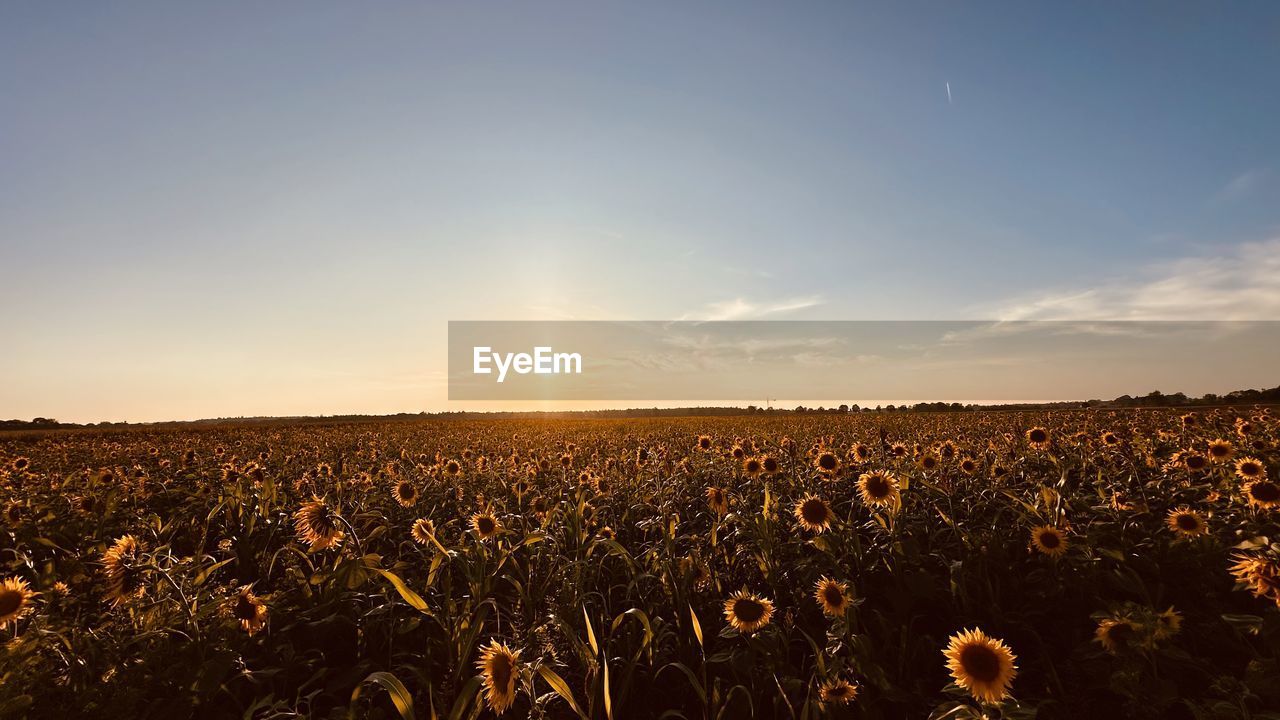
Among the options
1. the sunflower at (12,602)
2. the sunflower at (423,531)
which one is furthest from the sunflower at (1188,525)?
the sunflower at (12,602)

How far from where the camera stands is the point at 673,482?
6.44m

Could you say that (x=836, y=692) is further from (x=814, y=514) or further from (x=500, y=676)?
(x=814, y=514)

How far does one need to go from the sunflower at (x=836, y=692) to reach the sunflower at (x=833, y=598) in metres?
0.42

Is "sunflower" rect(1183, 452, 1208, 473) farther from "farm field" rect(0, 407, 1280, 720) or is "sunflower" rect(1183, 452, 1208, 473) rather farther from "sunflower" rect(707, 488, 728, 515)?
"sunflower" rect(707, 488, 728, 515)

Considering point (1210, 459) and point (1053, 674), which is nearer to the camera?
point (1053, 674)

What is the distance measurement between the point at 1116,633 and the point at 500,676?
306 cm

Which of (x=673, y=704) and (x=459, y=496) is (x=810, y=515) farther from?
(x=459, y=496)

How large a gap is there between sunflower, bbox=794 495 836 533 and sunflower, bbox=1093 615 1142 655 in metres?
1.75

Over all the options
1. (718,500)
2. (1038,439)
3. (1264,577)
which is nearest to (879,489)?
(718,500)

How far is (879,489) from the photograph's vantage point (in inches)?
179

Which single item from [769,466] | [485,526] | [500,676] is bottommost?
[500,676]

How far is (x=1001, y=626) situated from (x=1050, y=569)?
65 centimetres

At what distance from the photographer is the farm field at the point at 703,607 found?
2617 mm

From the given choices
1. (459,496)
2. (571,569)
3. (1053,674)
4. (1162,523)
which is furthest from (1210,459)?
(459,496)
